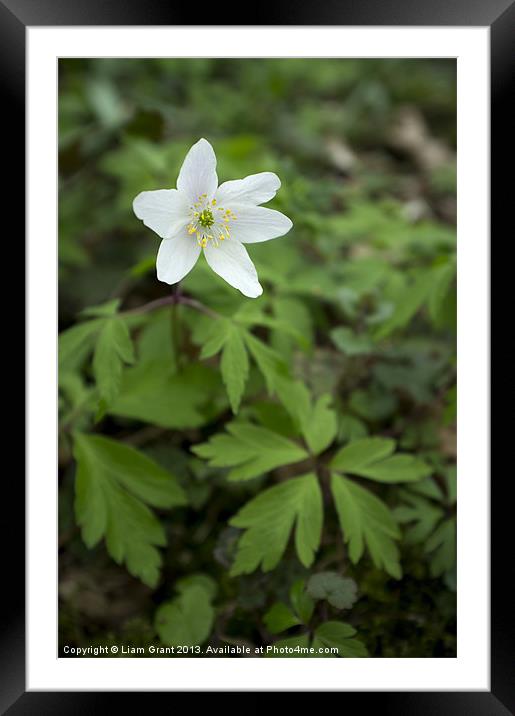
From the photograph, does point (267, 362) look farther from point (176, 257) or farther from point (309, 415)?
point (176, 257)

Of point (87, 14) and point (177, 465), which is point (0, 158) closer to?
point (87, 14)

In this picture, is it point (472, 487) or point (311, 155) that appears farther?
point (311, 155)

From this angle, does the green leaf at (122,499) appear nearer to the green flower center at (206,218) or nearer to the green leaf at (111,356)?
the green leaf at (111,356)

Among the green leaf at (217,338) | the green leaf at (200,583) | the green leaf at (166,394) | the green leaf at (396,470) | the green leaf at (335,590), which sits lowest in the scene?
the green leaf at (200,583)

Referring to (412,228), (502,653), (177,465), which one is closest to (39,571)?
(177,465)

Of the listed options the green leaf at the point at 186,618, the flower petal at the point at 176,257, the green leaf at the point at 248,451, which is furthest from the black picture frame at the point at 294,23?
the green leaf at the point at 248,451

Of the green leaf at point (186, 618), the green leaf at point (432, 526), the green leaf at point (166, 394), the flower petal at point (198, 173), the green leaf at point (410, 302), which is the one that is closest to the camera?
the flower petal at point (198, 173)
